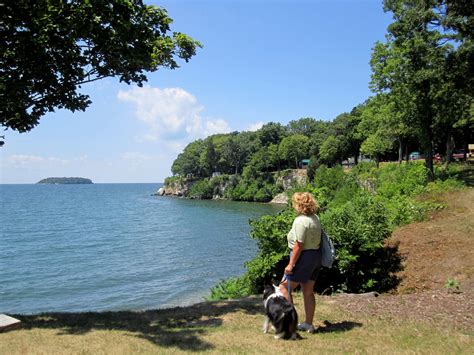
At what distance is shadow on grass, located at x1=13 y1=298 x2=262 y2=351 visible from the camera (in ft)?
21.5

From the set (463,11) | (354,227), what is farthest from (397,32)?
(354,227)

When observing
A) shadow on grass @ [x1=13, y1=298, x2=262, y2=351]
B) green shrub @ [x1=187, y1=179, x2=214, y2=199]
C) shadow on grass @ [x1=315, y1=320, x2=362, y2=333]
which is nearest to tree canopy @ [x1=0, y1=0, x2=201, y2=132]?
shadow on grass @ [x1=13, y1=298, x2=262, y2=351]

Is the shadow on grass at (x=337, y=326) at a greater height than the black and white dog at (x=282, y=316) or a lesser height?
lesser

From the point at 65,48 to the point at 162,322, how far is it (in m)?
5.67

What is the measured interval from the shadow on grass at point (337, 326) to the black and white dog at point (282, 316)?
0.69 meters

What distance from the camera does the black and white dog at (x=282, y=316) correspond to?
6.17m

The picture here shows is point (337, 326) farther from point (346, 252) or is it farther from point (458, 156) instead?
point (458, 156)

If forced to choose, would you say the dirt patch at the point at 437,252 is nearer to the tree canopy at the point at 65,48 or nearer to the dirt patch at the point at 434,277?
the dirt patch at the point at 434,277

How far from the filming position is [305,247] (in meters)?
6.40

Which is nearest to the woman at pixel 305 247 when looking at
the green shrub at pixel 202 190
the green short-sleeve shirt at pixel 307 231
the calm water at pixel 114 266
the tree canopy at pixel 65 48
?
the green short-sleeve shirt at pixel 307 231

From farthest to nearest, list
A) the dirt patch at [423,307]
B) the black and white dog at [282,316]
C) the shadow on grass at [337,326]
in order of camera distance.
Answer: the dirt patch at [423,307]
the shadow on grass at [337,326]
the black and white dog at [282,316]

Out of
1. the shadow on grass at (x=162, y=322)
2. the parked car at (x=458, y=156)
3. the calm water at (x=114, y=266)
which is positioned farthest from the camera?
the parked car at (x=458, y=156)

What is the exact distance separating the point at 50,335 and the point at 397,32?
91.1 feet

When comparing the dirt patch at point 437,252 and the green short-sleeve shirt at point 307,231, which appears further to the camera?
the dirt patch at point 437,252
